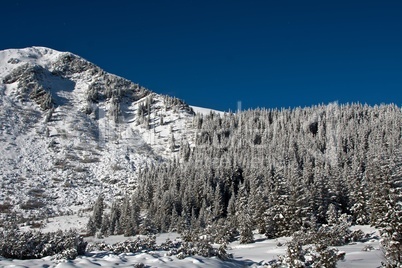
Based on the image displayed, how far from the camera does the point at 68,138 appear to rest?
559 ft

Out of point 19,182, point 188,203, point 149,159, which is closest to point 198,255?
point 188,203

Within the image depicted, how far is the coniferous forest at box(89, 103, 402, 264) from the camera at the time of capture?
44906 millimetres

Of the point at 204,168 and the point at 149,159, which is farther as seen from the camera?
the point at 149,159

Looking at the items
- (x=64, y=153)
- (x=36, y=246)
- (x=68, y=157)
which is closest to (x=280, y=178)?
(x=36, y=246)

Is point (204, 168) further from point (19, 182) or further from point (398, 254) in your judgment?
point (398, 254)

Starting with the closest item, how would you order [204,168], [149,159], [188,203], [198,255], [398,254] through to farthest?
[398,254], [198,255], [188,203], [204,168], [149,159]

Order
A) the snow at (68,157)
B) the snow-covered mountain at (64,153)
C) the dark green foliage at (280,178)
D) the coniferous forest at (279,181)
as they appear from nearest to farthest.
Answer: the coniferous forest at (279,181), the dark green foliage at (280,178), the snow at (68,157), the snow-covered mountain at (64,153)

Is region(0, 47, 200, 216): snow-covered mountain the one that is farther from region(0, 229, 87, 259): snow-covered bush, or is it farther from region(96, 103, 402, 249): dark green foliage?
region(0, 229, 87, 259): snow-covered bush

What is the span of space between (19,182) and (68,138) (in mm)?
51975

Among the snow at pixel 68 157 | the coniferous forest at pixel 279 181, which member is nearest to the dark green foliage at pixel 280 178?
the coniferous forest at pixel 279 181

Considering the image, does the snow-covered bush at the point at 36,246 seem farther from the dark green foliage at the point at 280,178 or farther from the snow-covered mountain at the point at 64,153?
the snow-covered mountain at the point at 64,153

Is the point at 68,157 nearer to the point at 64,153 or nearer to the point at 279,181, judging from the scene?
the point at 64,153

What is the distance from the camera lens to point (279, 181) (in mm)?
52438

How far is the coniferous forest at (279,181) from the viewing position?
4491cm
